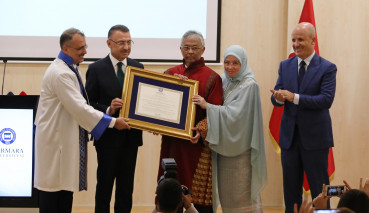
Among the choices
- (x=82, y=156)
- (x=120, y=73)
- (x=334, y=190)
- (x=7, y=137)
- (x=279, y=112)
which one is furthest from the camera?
(x=279, y=112)

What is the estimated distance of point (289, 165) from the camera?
4.00m

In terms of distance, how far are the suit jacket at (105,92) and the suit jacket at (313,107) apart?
123 cm

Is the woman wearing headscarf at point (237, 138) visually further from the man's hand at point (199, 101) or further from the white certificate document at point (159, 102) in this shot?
the white certificate document at point (159, 102)

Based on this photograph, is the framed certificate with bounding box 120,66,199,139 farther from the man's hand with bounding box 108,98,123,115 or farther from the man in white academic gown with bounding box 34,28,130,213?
the man in white academic gown with bounding box 34,28,130,213

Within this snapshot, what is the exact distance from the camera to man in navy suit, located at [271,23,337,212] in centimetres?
388

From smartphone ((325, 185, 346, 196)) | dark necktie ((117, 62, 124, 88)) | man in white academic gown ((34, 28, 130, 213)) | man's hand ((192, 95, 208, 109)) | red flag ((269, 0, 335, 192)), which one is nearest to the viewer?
smartphone ((325, 185, 346, 196))

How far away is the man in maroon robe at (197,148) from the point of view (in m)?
3.76

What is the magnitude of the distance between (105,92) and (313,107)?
1.54 m

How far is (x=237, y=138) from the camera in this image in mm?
3828

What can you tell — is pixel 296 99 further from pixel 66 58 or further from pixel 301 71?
pixel 66 58

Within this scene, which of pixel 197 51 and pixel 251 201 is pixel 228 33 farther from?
pixel 251 201

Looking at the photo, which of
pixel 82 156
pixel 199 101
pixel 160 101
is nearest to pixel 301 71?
pixel 199 101

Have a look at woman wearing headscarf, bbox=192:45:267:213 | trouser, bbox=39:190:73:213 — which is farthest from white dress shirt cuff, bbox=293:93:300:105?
trouser, bbox=39:190:73:213

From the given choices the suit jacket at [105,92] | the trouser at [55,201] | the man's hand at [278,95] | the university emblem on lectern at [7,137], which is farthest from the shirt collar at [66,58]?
the man's hand at [278,95]
